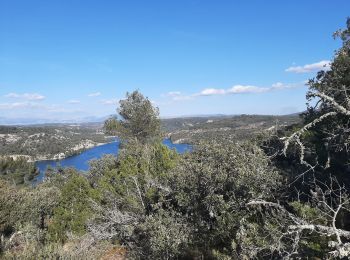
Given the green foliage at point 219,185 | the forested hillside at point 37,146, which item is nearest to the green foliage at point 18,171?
the green foliage at point 219,185

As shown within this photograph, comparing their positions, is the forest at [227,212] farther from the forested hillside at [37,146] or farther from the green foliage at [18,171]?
the forested hillside at [37,146]

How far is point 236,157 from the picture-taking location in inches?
480

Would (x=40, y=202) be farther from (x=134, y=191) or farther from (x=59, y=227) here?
(x=134, y=191)

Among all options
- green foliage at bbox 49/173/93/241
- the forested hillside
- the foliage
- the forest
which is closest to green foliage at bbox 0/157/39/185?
the foliage

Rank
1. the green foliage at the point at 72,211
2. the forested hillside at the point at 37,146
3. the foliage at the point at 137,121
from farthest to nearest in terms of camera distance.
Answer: the forested hillside at the point at 37,146 → the foliage at the point at 137,121 → the green foliage at the point at 72,211

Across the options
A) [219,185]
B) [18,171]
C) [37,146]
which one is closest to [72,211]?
[219,185]

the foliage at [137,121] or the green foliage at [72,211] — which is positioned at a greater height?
the foliage at [137,121]

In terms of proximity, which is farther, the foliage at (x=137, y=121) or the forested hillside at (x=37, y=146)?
the forested hillside at (x=37, y=146)

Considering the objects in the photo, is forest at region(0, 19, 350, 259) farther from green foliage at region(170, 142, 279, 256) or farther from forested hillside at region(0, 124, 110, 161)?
forested hillside at region(0, 124, 110, 161)

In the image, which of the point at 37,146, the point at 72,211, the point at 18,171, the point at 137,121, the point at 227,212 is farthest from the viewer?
the point at 37,146

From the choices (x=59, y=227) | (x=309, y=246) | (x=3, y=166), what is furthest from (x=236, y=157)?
(x=3, y=166)

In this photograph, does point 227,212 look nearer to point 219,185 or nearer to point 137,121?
point 219,185

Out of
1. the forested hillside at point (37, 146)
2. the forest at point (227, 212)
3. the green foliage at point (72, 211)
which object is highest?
the forest at point (227, 212)

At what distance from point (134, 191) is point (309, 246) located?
428 inches
